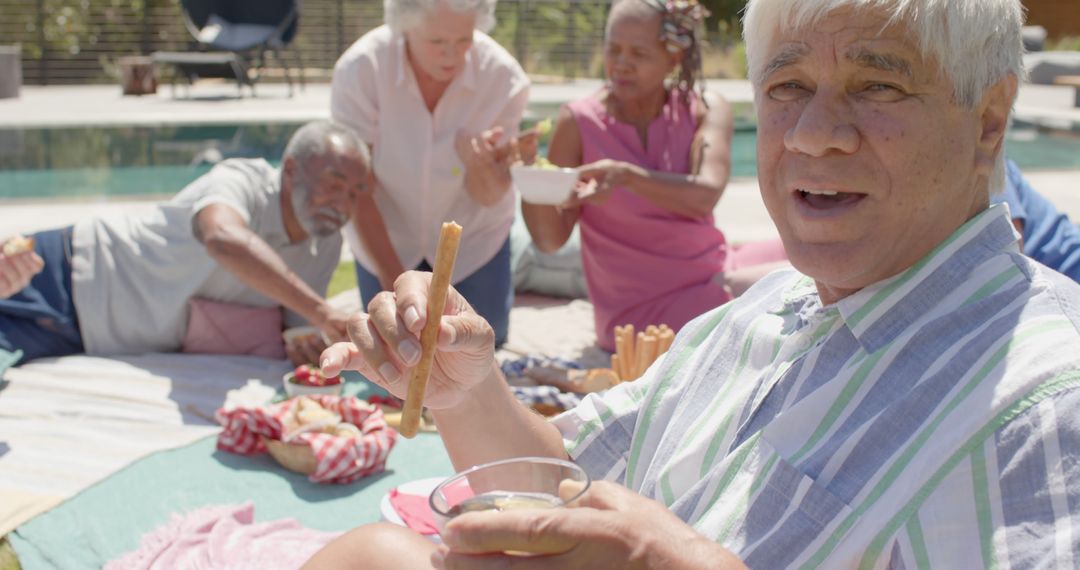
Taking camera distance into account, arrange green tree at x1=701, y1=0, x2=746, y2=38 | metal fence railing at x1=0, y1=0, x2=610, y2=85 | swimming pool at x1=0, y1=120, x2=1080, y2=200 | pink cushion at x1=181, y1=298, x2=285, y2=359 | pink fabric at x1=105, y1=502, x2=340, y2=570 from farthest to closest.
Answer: green tree at x1=701, y1=0, x2=746, y2=38
metal fence railing at x1=0, y1=0, x2=610, y2=85
swimming pool at x1=0, y1=120, x2=1080, y2=200
pink cushion at x1=181, y1=298, x2=285, y2=359
pink fabric at x1=105, y1=502, x2=340, y2=570

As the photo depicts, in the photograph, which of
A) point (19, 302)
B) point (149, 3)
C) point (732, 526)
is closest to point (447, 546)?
point (732, 526)

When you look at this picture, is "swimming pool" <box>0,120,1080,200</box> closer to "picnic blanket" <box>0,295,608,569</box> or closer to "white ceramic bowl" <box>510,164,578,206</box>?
"picnic blanket" <box>0,295,608,569</box>

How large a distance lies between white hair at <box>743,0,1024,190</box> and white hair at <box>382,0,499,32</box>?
3.11 m

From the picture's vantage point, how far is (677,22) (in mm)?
4625

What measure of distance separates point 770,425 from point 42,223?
6.73 metres

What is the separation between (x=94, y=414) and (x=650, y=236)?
2325 mm

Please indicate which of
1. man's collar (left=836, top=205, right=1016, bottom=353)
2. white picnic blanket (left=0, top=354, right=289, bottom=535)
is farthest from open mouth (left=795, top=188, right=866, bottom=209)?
white picnic blanket (left=0, top=354, right=289, bottom=535)

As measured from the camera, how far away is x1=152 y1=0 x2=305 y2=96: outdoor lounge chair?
16.5 m

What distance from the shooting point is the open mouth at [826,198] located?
157 centimetres

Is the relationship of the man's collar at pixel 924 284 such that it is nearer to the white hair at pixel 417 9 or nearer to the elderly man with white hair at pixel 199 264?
the elderly man with white hair at pixel 199 264

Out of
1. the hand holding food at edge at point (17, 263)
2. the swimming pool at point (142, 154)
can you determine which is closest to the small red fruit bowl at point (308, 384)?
the hand holding food at edge at point (17, 263)

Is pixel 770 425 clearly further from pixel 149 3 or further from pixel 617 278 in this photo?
pixel 149 3

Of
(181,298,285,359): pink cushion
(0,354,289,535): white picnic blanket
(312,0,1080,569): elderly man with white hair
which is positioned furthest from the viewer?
(181,298,285,359): pink cushion

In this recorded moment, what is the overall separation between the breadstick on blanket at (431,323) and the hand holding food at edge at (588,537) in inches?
14.6
